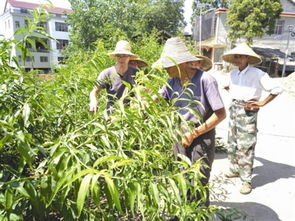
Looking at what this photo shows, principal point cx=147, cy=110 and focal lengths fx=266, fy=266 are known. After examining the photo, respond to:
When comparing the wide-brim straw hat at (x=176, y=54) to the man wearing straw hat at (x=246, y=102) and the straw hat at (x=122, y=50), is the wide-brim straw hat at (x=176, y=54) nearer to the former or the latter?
the straw hat at (x=122, y=50)

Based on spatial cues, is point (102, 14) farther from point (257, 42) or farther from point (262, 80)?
point (257, 42)

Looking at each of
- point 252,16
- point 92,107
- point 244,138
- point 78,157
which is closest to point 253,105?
point 244,138

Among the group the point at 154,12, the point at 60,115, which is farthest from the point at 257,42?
the point at 60,115

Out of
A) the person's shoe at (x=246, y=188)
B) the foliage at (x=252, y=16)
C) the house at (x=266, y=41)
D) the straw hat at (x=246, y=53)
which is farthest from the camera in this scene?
the house at (x=266, y=41)

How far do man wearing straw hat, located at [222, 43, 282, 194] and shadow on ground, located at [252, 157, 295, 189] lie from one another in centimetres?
38

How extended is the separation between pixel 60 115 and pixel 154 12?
2093 centimetres

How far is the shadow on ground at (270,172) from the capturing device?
3716mm

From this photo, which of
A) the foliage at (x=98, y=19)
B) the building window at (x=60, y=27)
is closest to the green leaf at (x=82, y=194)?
the foliage at (x=98, y=19)

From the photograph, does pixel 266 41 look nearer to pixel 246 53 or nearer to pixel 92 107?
pixel 246 53

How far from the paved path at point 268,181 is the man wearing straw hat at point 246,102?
0.61 feet

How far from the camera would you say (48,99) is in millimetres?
1343

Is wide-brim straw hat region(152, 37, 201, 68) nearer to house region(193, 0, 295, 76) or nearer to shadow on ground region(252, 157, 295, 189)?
shadow on ground region(252, 157, 295, 189)

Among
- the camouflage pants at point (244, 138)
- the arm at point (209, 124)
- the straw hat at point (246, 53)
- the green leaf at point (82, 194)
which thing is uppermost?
the straw hat at point (246, 53)

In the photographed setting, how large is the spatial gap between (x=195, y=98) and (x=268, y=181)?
7.83 feet
